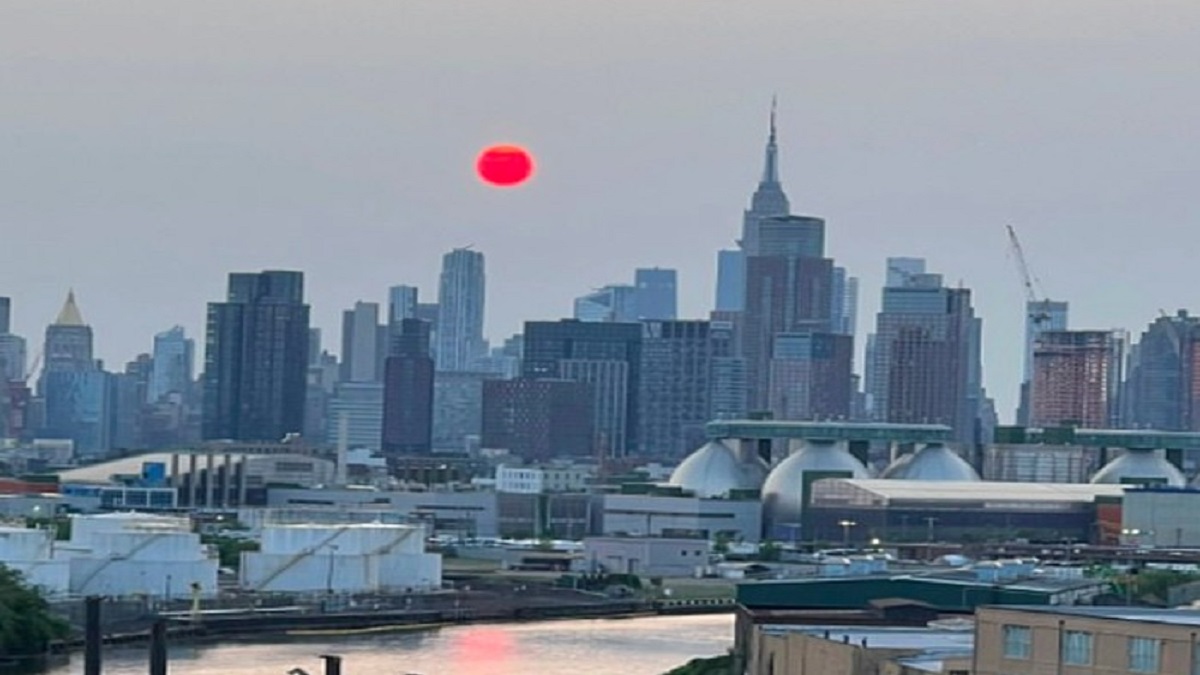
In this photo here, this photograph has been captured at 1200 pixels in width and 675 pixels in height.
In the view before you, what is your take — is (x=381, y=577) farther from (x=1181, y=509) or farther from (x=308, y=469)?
(x=308, y=469)

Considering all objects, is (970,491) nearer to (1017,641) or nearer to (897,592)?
(897,592)

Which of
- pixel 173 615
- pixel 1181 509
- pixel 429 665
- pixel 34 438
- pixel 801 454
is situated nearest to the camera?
pixel 429 665

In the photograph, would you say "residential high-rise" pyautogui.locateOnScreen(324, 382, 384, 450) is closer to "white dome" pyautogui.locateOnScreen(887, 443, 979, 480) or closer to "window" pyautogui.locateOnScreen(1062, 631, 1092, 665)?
"white dome" pyautogui.locateOnScreen(887, 443, 979, 480)

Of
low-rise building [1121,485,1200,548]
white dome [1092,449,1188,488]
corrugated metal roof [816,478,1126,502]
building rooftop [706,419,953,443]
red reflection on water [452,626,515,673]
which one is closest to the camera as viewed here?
red reflection on water [452,626,515,673]

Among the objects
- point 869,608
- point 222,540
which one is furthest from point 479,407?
point 869,608

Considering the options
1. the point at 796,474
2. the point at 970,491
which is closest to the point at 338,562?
the point at 970,491

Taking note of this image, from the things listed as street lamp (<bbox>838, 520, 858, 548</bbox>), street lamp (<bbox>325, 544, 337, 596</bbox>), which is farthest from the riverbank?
street lamp (<bbox>838, 520, 858, 548</bbox>)
